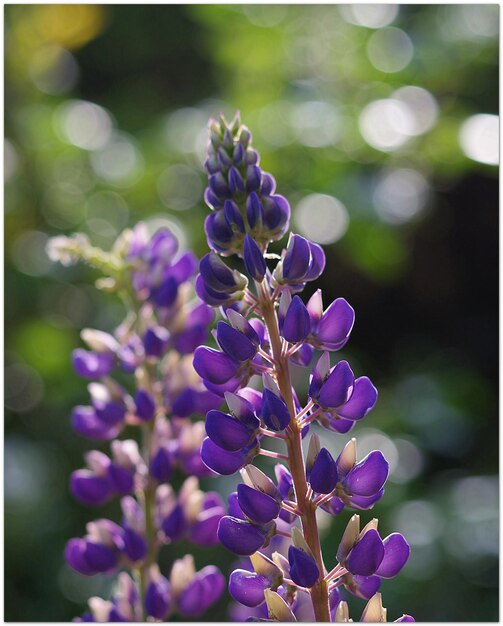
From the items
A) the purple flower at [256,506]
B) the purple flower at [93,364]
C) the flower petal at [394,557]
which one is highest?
the purple flower at [93,364]

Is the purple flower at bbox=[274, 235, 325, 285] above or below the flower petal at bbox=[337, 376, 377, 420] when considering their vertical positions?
above

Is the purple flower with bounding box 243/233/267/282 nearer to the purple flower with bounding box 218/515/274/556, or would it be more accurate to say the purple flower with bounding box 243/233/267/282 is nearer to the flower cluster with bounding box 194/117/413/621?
the flower cluster with bounding box 194/117/413/621

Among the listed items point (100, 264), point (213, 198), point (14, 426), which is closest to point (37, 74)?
point (14, 426)

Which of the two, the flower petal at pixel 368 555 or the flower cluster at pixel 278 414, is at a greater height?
the flower cluster at pixel 278 414

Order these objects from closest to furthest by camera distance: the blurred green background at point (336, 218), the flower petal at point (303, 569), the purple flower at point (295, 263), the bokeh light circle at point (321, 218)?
1. the flower petal at point (303, 569)
2. the purple flower at point (295, 263)
3. the blurred green background at point (336, 218)
4. the bokeh light circle at point (321, 218)

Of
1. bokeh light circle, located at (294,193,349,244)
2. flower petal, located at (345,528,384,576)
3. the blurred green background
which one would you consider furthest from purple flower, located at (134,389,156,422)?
bokeh light circle, located at (294,193,349,244)

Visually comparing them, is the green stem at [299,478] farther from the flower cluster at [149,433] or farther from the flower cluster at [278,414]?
the flower cluster at [149,433]

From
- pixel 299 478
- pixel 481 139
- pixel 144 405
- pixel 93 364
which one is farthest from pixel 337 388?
pixel 481 139

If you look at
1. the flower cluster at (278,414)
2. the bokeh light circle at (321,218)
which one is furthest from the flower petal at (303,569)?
the bokeh light circle at (321,218)
